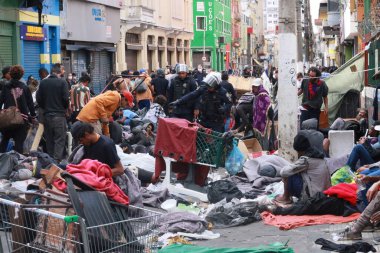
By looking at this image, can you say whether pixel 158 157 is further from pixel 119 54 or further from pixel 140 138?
pixel 119 54

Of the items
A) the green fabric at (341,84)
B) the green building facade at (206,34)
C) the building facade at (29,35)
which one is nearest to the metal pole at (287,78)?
the green fabric at (341,84)

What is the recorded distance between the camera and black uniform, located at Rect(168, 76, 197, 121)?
1437 cm

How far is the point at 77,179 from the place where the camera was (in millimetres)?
6992

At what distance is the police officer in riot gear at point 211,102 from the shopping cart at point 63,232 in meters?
7.46

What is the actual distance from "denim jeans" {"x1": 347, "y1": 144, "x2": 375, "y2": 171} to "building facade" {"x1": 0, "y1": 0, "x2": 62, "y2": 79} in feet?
51.1

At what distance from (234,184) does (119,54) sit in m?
31.5

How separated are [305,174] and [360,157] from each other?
1.05 m

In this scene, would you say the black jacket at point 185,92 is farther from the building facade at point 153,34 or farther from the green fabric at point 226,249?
the building facade at point 153,34

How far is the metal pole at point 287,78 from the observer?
14562 millimetres

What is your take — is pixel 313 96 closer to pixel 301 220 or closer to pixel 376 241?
pixel 301 220

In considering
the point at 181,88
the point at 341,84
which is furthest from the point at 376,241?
the point at 341,84

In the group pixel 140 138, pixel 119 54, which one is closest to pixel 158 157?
pixel 140 138

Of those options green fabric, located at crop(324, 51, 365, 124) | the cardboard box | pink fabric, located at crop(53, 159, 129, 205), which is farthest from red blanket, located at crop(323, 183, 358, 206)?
green fabric, located at crop(324, 51, 365, 124)

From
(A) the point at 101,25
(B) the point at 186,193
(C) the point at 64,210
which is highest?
(A) the point at 101,25
